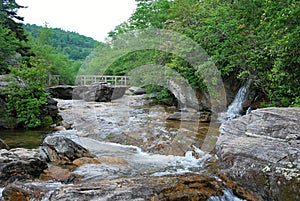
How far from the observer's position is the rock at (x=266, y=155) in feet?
12.5

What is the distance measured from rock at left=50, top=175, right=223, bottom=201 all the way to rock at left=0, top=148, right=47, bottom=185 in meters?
1.38

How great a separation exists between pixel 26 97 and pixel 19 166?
18.4 feet

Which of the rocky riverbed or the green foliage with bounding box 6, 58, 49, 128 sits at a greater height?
the green foliage with bounding box 6, 58, 49, 128

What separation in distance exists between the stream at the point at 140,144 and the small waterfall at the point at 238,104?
1480mm

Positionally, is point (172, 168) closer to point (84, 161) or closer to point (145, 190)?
point (145, 190)

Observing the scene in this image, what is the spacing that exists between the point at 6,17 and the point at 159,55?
13.5 metres

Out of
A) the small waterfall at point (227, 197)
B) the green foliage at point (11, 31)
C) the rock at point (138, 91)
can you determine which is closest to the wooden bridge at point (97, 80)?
the rock at point (138, 91)

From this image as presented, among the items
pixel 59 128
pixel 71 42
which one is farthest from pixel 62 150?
pixel 71 42

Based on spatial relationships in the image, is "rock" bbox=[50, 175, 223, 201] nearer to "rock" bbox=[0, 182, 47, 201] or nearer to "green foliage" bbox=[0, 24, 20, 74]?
"rock" bbox=[0, 182, 47, 201]

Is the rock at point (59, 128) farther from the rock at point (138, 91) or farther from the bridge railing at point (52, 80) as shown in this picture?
the bridge railing at point (52, 80)

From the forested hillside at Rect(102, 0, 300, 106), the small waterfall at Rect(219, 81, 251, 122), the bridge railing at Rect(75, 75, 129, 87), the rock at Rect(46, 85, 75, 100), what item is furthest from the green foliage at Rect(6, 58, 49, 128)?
the bridge railing at Rect(75, 75, 129, 87)

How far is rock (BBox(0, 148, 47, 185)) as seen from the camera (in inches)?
187

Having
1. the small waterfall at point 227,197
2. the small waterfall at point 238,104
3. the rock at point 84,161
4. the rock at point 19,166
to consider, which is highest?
the small waterfall at point 238,104

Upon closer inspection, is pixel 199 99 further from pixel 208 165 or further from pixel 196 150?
pixel 208 165
